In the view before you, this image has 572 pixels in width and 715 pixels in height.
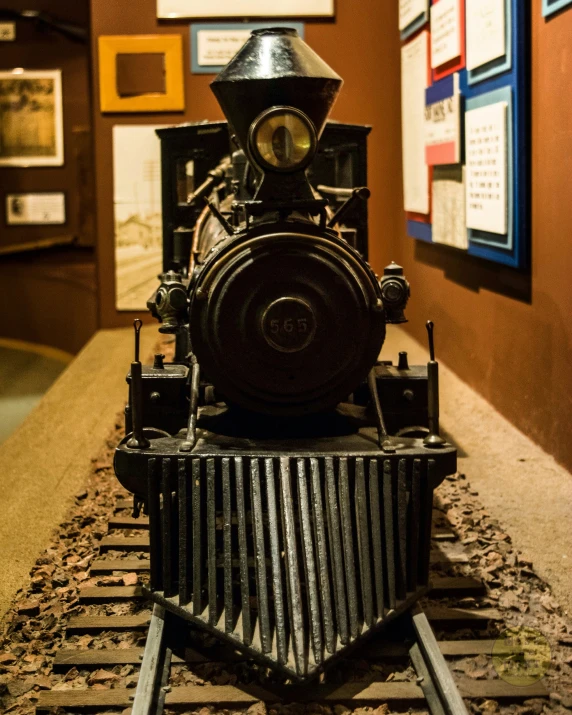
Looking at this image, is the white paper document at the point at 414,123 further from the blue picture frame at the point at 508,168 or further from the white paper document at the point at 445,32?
the blue picture frame at the point at 508,168

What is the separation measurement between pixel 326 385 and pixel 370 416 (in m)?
0.30

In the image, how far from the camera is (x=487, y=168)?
5.43 meters

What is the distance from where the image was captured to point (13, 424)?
716 cm

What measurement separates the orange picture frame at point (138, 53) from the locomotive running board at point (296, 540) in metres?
5.69

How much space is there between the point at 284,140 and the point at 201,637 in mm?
1701

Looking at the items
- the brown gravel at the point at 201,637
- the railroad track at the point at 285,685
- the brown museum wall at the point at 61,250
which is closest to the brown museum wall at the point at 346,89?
the brown museum wall at the point at 61,250

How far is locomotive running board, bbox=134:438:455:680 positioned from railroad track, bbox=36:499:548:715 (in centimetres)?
13

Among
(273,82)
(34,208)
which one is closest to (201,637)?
(273,82)

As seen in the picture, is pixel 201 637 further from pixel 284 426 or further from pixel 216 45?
pixel 216 45

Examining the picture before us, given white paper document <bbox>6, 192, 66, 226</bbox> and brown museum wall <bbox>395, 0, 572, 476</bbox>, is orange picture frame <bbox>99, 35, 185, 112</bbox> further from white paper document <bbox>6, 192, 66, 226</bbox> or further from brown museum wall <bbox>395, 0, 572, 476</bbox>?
brown museum wall <bbox>395, 0, 572, 476</bbox>

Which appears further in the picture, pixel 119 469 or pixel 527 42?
pixel 527 42

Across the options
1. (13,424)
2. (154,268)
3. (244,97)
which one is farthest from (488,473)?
(154,268)

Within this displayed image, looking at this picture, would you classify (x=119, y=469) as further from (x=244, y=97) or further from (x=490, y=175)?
(x=490, y=175)

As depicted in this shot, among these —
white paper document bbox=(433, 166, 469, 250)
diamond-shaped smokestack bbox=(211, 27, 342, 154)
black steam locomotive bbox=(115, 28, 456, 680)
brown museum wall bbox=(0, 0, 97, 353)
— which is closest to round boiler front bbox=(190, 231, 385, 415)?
black steam locomotive bbox=(115, 28, 456, 680)
